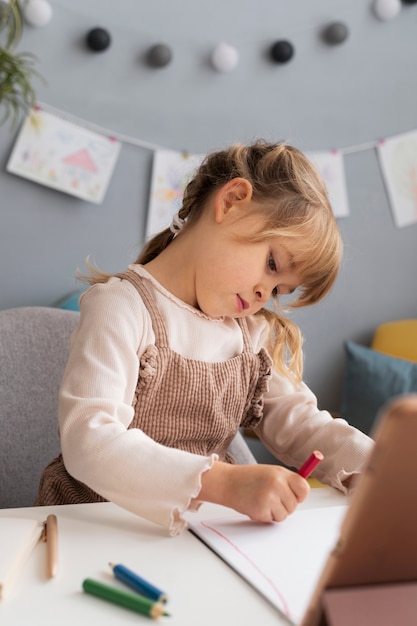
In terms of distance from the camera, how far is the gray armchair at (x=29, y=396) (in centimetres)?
109

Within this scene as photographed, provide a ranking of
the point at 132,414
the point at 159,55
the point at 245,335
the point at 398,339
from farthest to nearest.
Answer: the point at 398,339, the point at 159,55, the point at 245,335, the point at 132,414

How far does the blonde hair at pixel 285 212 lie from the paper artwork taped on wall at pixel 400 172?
1.31 metres

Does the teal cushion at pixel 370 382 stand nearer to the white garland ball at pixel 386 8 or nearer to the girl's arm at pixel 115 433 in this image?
the white garland ball at pixel 386 8

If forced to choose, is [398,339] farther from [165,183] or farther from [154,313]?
[154,313]

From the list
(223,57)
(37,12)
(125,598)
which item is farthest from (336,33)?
(125,598)

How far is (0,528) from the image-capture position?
669 millimetres

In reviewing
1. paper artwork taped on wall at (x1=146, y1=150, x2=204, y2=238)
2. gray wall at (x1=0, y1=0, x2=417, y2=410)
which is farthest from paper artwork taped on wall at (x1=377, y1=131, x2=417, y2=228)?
paper artwork taped on wall at (x1=146, y1=150, x2=204, y2=238)

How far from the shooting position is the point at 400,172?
92.4 inches

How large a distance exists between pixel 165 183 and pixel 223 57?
0.36 meters

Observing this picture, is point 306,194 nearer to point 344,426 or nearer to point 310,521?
point 344,426

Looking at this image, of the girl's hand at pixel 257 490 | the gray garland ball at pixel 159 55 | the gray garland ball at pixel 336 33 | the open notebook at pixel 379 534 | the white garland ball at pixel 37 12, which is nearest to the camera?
the open notebook at pixel 379 534

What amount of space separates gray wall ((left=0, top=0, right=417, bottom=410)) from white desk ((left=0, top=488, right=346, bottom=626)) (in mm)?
1371

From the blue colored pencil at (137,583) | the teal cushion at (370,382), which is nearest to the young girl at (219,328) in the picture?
the blue colored pencil at (137,583)

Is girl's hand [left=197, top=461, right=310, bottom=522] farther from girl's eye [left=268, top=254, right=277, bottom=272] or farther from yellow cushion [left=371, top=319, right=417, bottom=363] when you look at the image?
yellow cushion [left=371, top=319, right=417, bottom=363]
